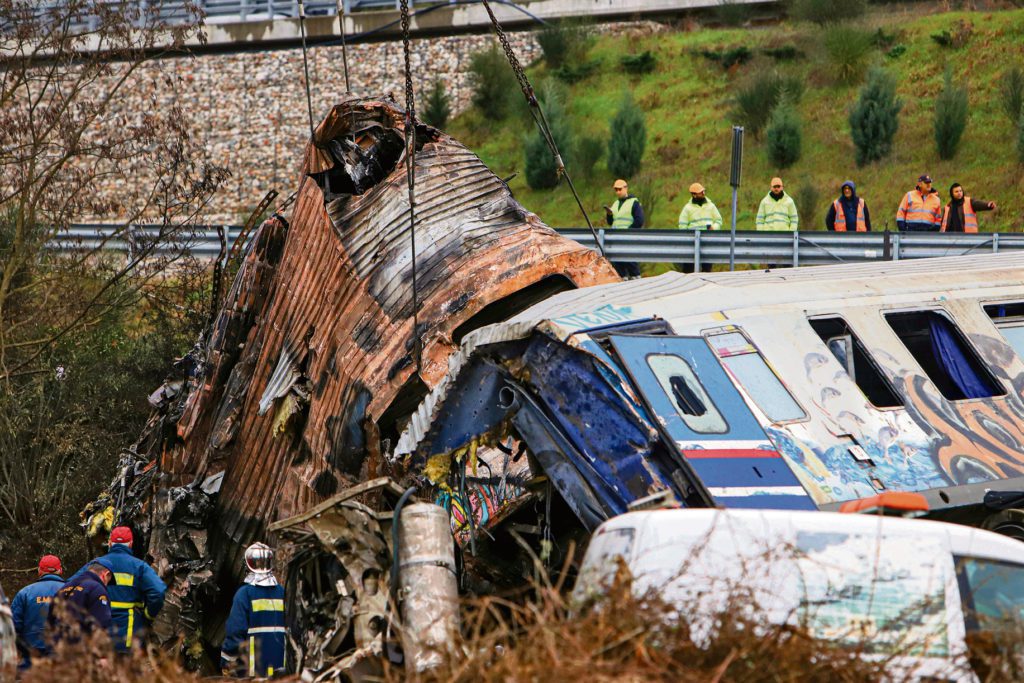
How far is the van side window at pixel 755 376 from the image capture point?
8.62 m

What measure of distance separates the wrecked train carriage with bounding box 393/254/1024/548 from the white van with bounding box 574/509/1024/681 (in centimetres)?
147

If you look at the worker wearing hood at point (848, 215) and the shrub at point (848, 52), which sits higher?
the shrub at point (848, 52)

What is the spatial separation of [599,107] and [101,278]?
58.6 ft

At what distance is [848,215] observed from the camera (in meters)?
19.2

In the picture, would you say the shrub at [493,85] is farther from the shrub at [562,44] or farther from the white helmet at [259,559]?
the white helmet at [259,559]

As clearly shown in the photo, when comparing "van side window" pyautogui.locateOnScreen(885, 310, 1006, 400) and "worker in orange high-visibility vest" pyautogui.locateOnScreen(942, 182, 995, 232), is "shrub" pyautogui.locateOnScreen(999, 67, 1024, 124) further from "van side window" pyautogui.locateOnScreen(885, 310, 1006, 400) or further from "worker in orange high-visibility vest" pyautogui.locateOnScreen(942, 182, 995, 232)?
"van side window" pyautogui.locateOnScreen(885, 310, 1006, 400)

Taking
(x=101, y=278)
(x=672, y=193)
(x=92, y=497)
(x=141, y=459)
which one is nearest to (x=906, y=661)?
(x=141, y=459)

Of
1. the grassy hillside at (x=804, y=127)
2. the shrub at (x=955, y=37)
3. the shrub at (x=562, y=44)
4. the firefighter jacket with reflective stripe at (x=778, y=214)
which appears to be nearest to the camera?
the firefighter jacket with reflective stripe at (x=778, y=214)

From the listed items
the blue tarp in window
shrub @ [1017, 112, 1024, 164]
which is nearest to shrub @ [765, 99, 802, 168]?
shrub @ [1017, 112, 1024, 164]

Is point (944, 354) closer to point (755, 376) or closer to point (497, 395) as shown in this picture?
point (755, 376)

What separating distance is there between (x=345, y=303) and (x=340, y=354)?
1.47ft

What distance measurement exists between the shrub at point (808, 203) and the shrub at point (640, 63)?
28.3 ft

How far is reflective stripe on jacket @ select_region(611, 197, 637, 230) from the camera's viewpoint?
19.7 metres

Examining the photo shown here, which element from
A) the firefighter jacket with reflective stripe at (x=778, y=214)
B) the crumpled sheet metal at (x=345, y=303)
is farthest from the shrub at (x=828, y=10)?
the crumpled sheet metal at (x=345, y=303)
